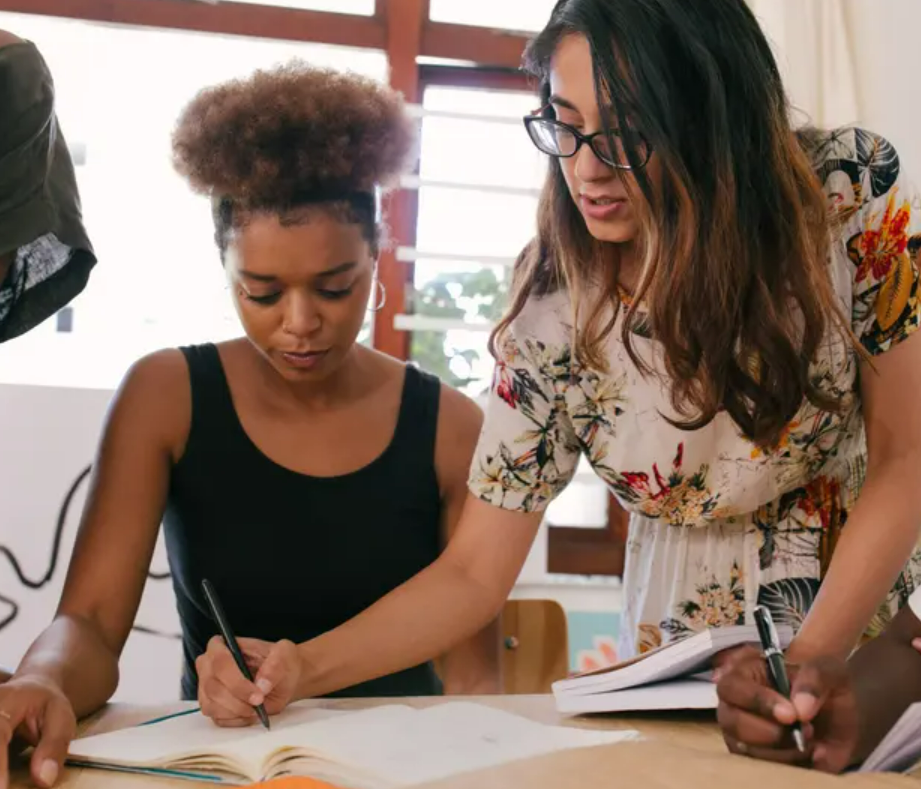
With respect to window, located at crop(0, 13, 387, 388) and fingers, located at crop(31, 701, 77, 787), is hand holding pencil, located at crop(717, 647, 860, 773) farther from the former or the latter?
window, located at crop(0, 13, 387, 388)

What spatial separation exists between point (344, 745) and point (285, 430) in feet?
2.21

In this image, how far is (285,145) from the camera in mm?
1356

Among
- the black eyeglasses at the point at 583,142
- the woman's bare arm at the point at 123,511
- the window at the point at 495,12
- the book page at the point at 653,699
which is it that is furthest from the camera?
the window at the point at 495,12

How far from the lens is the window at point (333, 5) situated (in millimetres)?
2824

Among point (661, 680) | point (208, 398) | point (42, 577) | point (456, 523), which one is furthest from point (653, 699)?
point (42, 577)

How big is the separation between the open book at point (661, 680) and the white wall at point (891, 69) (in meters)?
1.82

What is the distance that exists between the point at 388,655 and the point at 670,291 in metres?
0.43

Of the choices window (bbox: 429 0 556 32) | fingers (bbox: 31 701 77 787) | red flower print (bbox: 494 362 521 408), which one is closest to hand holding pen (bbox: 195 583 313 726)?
fingers (bbox: 31 701 77 787)

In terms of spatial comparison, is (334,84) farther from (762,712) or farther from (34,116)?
(762,712)

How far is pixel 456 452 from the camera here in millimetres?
1476

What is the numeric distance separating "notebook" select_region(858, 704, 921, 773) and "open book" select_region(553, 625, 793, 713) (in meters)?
0.14

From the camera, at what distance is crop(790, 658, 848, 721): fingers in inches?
29.5

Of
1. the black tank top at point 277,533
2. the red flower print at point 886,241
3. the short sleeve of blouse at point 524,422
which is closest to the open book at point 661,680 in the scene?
the short sleeve of blouse at point 524,422

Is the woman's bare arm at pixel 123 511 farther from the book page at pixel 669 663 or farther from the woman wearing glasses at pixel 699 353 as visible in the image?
the book page at pixel 669 663
